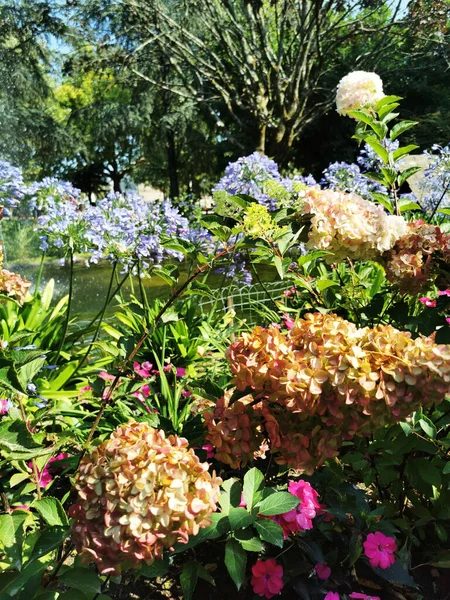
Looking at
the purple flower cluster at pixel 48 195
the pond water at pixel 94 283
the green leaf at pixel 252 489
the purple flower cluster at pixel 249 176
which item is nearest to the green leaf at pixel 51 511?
the green leaf at pixel 252 489

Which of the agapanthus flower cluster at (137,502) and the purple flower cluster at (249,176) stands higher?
the purple flower cluster at (249,176)

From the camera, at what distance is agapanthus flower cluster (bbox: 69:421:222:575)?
3.01 feet

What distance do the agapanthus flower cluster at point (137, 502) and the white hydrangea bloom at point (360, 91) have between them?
1437 mm

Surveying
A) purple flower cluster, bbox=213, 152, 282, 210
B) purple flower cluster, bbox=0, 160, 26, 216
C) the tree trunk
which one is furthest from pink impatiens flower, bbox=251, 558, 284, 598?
the tree trunk

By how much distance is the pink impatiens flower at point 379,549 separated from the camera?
1.28 meters

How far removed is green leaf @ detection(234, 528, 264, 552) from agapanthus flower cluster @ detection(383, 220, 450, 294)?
0.86 m

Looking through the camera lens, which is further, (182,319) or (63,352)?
(182,319)

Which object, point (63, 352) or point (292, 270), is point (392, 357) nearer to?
point (292, 270)

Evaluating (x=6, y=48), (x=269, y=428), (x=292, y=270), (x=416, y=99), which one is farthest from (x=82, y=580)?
(x=416, y=99)

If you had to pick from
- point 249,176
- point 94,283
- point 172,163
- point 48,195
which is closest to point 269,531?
point 48,195

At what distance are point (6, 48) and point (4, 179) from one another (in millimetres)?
12430

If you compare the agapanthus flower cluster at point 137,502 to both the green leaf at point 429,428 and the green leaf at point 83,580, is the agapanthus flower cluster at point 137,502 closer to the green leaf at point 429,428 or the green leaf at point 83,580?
the green leaf at point 83,580

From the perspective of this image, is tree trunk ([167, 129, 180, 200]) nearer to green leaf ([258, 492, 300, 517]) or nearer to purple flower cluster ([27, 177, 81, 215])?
purple flower cluster ([27, 177, 81, 215])

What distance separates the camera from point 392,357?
3.50ft
